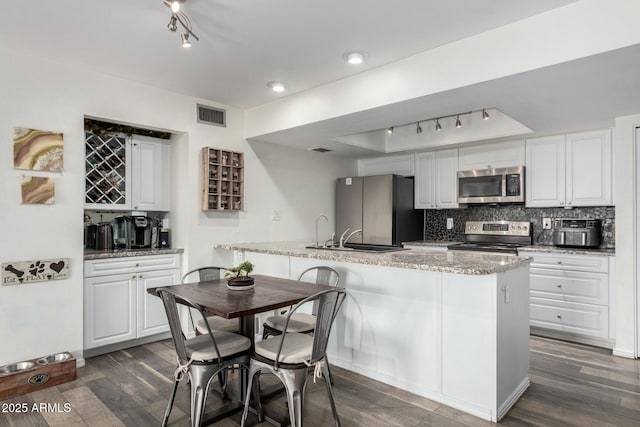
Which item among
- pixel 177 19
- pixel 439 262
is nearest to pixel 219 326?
pixel 439 262

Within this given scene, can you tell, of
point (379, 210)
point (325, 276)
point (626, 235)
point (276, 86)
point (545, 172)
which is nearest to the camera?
point (325, 276)

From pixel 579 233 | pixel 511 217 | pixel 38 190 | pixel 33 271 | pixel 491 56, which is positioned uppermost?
pixel 491 56

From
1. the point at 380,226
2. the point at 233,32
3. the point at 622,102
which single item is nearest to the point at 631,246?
the point at 622,102

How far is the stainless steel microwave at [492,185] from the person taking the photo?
4.46m

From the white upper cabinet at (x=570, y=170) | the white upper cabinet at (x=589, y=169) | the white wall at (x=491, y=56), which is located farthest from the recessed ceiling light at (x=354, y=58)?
the white upper cabinet at (x=589, y=169)

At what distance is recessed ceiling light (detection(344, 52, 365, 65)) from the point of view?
2.89 metres

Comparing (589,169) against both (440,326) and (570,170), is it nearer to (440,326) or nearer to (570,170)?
(570,170)

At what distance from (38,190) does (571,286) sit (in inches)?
193

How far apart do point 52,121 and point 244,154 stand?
1.83 meters

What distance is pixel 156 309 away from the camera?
3.83 metres

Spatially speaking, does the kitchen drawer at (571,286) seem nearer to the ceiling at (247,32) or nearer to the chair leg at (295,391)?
the ceiling at (247,32)

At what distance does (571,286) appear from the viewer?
386 cm

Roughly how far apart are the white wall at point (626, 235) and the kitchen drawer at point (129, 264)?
4265 mm

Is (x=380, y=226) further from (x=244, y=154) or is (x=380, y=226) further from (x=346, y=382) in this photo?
(x=346, y=382)
